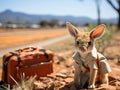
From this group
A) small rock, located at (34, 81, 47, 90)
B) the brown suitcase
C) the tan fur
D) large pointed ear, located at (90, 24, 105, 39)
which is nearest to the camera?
the tan fur

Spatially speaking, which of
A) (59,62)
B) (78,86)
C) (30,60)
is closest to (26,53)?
(30,60)

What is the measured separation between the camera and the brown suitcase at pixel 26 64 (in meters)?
8.52

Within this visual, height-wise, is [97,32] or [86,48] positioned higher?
[97,32]

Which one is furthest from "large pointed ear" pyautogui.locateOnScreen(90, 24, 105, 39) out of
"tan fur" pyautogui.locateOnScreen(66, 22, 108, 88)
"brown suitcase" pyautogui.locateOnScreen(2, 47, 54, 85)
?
"brown suitcase" pyautogui.locateOnScreen(2, 47, 54, 85)

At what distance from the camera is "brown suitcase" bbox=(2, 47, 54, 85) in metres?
8.52

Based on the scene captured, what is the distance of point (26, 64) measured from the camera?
8773mm

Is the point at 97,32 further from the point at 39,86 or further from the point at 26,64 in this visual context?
the point at 26,64

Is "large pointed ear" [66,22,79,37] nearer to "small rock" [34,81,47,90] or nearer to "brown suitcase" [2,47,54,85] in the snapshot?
"small rock" [34,81,47,90]

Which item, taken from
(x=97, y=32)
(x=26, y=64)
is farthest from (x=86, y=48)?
(x=26, y=64)

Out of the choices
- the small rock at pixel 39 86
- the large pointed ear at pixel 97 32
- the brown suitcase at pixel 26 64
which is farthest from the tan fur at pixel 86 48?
the brown suitcase at pixel 26 64

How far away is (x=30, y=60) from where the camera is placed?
8.80 m

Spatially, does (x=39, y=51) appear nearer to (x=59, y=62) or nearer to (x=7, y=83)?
(x=7, y=83)

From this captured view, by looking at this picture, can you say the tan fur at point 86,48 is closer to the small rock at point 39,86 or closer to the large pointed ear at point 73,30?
the large pointed ear at point 73,30

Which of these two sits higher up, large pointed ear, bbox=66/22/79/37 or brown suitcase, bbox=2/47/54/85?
large pointed ear, bbox=66/22/79/37
